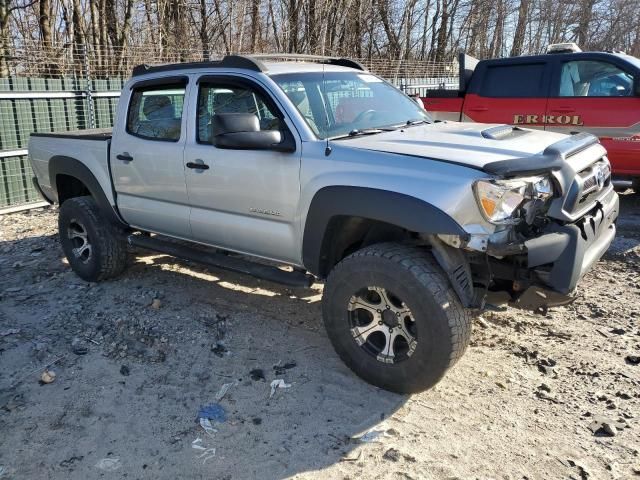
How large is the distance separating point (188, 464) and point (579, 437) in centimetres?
205

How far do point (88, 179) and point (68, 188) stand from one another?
68cm

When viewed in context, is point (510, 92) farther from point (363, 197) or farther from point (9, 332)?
point (9, 332)

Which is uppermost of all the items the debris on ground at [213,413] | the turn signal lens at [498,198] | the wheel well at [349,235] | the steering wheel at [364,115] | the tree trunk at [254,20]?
the tree trunk at [254,20]

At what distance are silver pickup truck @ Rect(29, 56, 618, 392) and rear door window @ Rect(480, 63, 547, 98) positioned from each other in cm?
358

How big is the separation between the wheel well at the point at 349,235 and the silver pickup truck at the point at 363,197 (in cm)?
1

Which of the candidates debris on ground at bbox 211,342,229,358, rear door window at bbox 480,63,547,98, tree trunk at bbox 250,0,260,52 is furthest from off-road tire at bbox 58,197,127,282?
tree trunk at bbox 250,0,260,52

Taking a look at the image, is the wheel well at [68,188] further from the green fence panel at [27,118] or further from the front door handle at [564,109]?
the front door handle at [564,109]

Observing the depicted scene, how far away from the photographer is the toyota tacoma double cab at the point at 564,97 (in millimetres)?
6918

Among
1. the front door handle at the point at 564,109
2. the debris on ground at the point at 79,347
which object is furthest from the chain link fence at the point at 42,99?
the front door handle at the point at 564,109

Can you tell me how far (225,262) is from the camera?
4355mm

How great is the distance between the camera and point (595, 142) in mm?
3986

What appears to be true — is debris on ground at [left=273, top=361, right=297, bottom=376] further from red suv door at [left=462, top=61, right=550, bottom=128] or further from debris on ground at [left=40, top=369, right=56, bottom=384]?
red suv door at [left=462, top=61, right=550, bottom=128]

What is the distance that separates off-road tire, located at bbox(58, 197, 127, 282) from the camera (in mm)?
5250

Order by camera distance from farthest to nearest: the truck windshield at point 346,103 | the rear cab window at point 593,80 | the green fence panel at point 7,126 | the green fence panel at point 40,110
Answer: the green fence panel at point 40,110, the green fence panel at point 7,126, the rear cab window at point 593,80, the truck windshield at point 346,103
